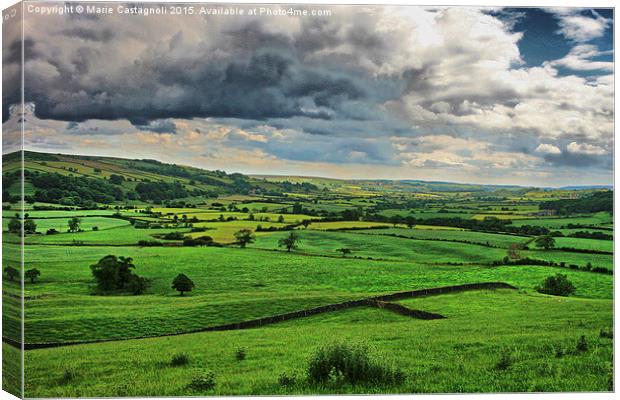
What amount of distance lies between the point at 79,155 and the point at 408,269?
802cm

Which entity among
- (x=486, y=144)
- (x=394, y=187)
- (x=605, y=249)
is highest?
(x=486, y=144)

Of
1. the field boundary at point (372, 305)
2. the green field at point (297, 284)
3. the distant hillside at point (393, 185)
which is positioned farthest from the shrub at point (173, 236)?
the distant hillside at point (393, 185)

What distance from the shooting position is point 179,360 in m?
14.0

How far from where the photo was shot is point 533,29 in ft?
51.9

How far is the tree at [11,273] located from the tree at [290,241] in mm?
5760

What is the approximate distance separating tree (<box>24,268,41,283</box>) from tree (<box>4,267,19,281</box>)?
9.3 inches

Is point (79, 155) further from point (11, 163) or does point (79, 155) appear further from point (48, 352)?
point (48, 352)

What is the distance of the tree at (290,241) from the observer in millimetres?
15797

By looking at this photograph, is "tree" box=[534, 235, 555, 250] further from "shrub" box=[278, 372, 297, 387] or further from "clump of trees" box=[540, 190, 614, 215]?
"shrub" box=[278, 372, 297, 387]

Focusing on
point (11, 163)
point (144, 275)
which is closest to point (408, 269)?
point (144, 275)

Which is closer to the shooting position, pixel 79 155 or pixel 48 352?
pixel 48 352

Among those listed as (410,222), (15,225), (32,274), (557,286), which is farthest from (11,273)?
(557,286)

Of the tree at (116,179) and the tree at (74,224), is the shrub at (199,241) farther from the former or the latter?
the tree at (74,224)

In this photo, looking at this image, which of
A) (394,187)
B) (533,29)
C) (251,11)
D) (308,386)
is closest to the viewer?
(308,386)
